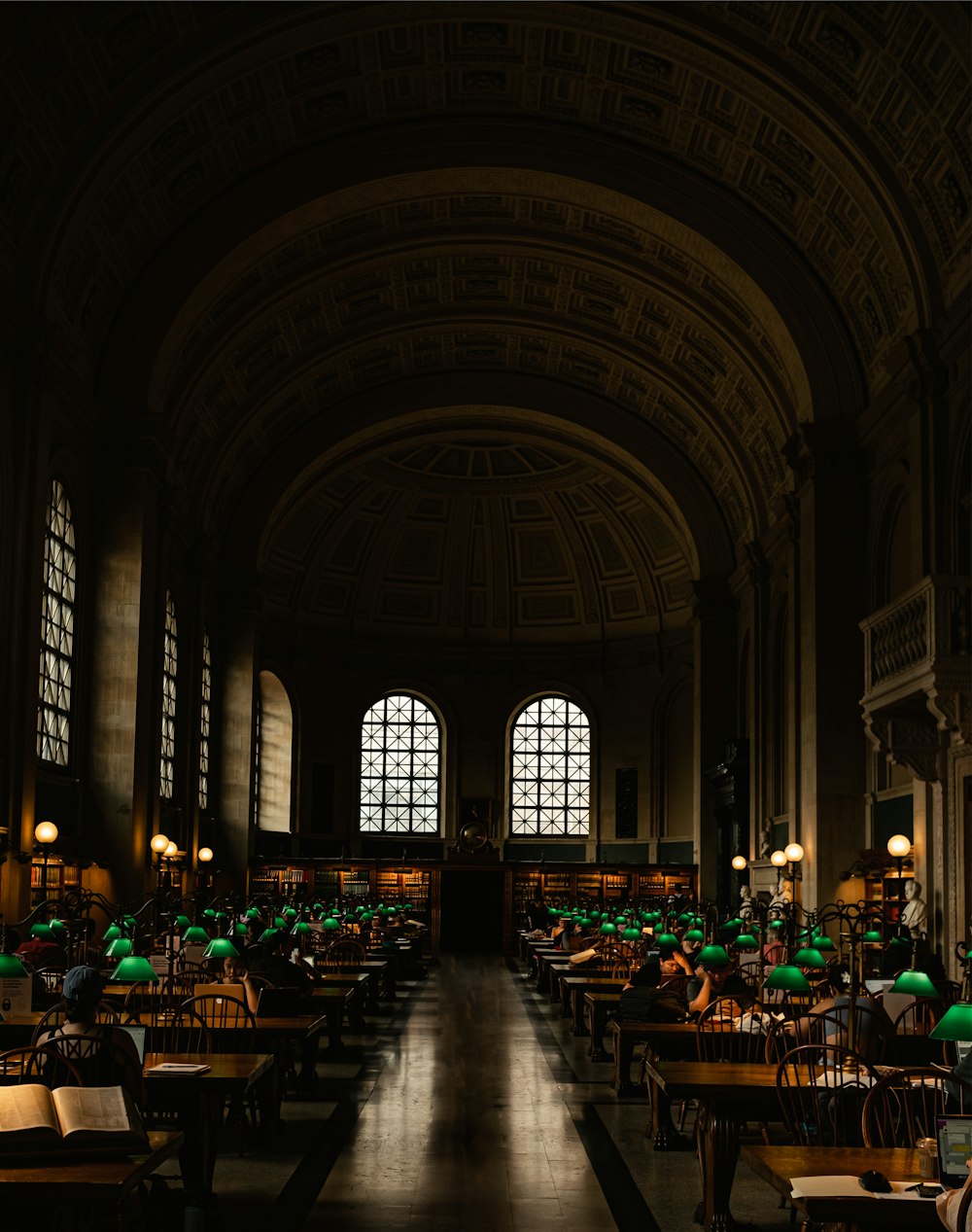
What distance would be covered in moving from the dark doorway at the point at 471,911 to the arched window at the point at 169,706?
11.1 metres

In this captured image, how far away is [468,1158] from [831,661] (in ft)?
51.4

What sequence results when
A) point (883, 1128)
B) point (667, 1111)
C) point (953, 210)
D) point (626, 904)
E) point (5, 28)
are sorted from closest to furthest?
1. point (883, 1128)
2. point (667, 1111)
3. point (5, 28)
4. point (953, 210)
5. point (626, 904)

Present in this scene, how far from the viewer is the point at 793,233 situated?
2570 cm

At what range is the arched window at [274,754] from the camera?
42.1 metres

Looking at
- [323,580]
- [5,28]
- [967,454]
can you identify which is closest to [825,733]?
[967,454]

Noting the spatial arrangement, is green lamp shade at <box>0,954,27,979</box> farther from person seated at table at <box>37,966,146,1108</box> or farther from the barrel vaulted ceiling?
the barrel vaulted ceiling

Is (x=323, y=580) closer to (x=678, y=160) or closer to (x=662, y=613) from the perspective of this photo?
(x=662, y=613)

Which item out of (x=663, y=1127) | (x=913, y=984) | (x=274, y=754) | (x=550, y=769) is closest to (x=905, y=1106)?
(x=913, y=984)

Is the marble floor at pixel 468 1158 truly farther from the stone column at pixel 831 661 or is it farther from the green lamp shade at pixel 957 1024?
the stone column at pixel 831 661

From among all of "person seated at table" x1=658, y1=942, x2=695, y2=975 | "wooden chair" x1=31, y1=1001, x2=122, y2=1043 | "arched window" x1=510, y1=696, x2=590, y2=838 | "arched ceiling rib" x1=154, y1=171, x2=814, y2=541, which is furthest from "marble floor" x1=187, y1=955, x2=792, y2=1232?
"arched window" x1=510, y1=696, x2=590, y2=838

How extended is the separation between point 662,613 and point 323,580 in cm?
1003

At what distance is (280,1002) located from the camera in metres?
13.9

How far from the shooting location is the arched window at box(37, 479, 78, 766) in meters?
22.8

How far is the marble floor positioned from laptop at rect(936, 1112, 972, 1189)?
330 cm
